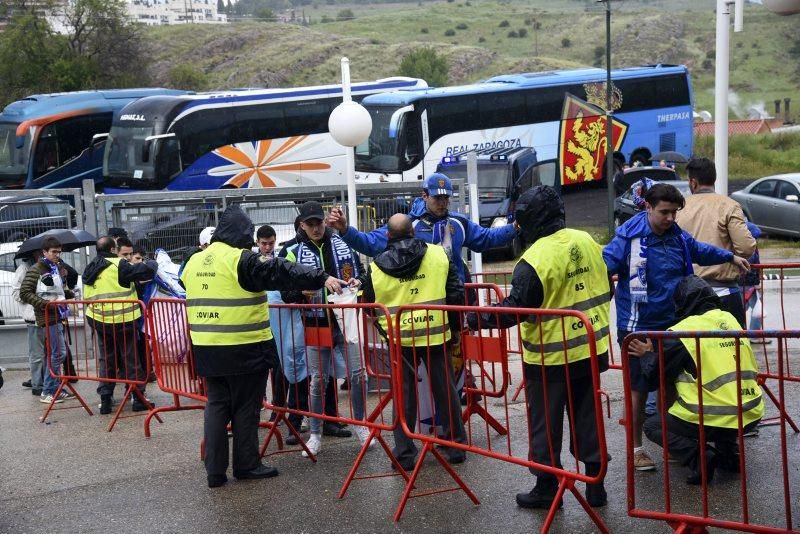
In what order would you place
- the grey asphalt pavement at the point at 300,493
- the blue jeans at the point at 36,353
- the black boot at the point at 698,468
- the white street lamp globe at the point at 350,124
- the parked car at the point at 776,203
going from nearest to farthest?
the grey asphalt pavement at the point at 300,493 < the black boot at the point at 698,468 < the white street lamp globe at the point at 350,124 < the blue jeans at the point at 36,353 < the parked car at the point at 776,203

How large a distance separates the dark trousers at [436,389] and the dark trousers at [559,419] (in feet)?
2.68

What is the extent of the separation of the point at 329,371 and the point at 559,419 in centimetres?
232

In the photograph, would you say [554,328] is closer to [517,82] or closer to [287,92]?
[287,92]

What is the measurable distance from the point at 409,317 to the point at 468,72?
78.2 metres

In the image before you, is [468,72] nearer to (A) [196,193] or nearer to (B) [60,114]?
(B) [60,114]

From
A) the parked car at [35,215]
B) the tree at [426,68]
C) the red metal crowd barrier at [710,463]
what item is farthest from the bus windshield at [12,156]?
the tree at [426,68]

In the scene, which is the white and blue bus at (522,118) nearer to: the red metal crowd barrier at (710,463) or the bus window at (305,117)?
the bus window at (305,117)

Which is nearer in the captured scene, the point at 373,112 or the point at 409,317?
the point at 409,317

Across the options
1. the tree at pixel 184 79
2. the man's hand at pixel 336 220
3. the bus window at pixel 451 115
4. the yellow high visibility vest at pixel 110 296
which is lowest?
the yellow high visibility vest at pixel 110 296

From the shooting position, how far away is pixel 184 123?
2758 centimetres

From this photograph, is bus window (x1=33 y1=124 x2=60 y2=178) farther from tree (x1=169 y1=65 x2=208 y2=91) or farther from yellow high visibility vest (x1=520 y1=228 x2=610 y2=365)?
tree (x1=169 y1=65 x2=208 y2=91)

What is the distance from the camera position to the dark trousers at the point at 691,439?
5746 millimetres

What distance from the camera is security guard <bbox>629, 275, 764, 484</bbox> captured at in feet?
18.2

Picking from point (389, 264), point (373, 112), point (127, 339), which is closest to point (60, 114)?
point (373, 112)
